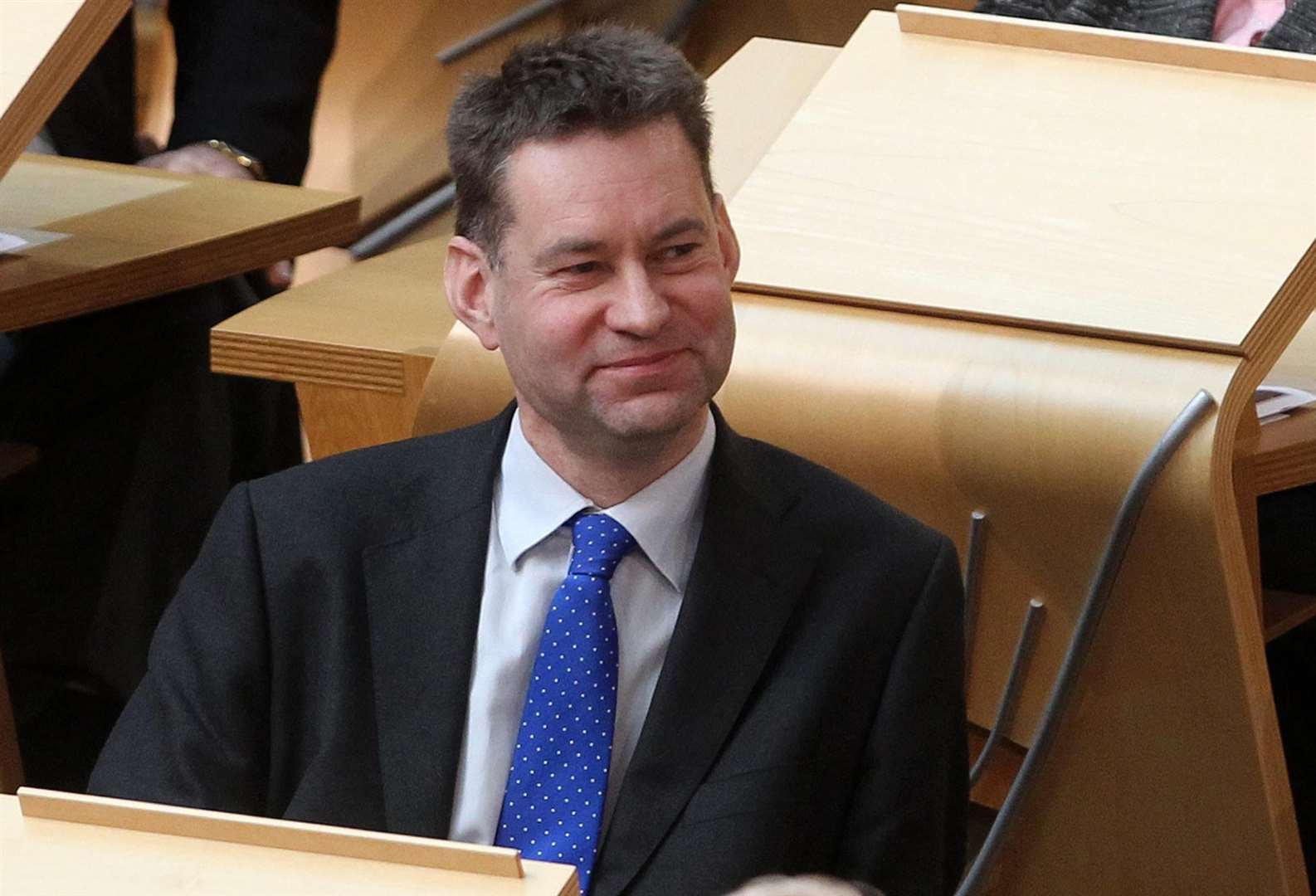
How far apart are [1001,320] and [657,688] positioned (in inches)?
18.0

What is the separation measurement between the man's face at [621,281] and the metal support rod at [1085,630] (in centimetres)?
39

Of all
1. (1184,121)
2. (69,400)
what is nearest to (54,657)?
(69,400)

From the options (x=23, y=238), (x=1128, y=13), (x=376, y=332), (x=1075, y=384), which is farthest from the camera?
(x=1128, y=13)

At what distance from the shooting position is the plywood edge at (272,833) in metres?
0.98

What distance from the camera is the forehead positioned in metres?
1.37

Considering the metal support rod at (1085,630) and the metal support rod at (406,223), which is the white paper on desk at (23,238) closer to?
the metal support rod at (1085,630)

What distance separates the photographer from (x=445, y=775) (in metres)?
1.42

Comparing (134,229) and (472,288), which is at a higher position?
(472,288)

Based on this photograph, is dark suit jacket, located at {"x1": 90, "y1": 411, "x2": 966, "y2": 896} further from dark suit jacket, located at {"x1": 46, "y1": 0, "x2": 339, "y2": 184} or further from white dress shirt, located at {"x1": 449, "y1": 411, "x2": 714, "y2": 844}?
dark suit jacket, located at {"x1": 46, "y1": 0, "x2": 339, "y2": 184}

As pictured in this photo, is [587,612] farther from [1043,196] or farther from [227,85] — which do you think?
[227,85]

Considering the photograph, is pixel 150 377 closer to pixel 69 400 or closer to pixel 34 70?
pixel 69 400

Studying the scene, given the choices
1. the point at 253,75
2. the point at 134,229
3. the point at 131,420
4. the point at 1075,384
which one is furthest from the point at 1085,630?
the point at 253,75

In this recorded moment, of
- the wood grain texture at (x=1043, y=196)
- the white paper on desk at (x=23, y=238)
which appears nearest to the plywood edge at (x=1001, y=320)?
the wood grain texture at (x=1043, y=196)

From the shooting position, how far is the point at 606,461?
4.75ft
